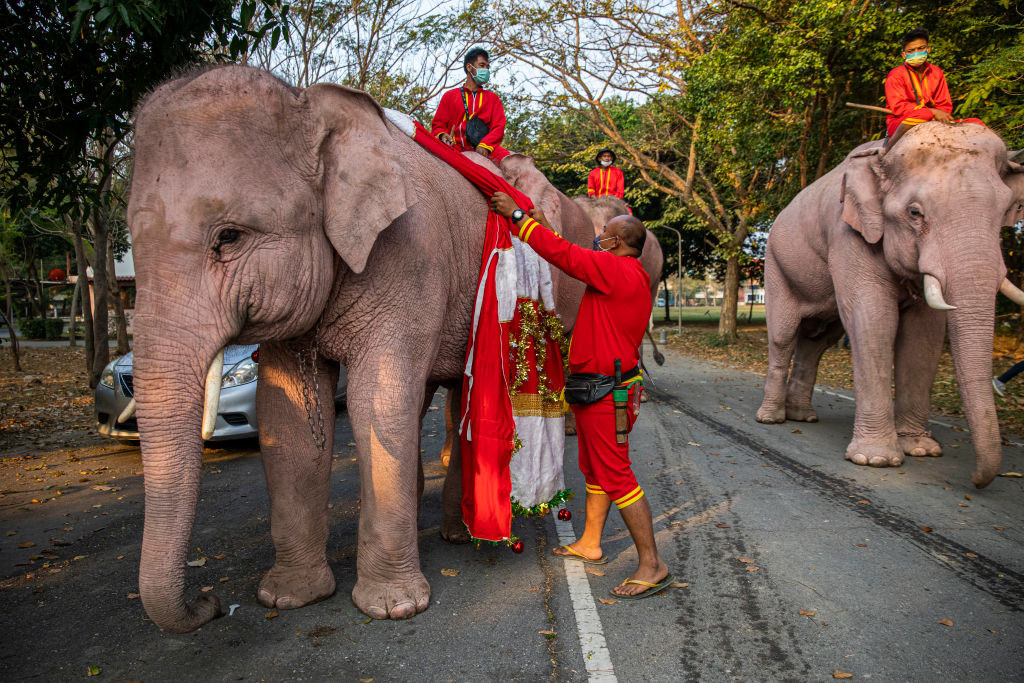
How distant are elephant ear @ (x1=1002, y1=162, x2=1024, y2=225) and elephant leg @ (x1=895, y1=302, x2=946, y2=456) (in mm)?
1096

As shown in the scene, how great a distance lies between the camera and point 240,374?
7.68 metres

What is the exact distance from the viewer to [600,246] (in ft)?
13.6

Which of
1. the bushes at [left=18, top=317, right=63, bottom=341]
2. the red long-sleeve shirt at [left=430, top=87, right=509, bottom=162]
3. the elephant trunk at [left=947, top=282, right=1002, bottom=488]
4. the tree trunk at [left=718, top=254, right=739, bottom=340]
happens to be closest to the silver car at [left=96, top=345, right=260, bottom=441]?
the red long-sleeve shirt at [left=430, top=87, right=509, bottom=162]

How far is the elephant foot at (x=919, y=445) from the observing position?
686 centimetres

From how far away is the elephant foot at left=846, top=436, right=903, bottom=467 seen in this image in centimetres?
644

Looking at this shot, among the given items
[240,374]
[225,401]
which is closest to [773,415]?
[240,374]

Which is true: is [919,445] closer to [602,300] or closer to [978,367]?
[978,367]

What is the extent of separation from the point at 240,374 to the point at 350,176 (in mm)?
5099

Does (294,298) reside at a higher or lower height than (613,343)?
higher

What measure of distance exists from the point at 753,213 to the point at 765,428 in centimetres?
1254

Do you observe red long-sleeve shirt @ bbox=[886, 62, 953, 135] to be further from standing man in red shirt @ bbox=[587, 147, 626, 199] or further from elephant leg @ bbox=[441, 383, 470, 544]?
elephant leg @ bbox=[441, 383, 470, 544]

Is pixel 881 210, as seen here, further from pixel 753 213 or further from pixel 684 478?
pixel 753 213

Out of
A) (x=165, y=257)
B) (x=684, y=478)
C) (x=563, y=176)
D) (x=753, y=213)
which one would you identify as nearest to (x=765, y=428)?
(x=684, y=478)

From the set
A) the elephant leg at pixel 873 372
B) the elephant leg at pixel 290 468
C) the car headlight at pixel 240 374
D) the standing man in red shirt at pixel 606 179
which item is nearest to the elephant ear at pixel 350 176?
the elephant leg at pixel 290 468
